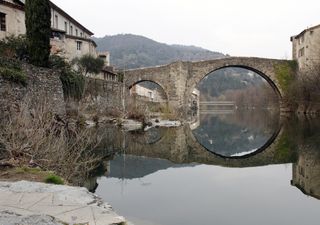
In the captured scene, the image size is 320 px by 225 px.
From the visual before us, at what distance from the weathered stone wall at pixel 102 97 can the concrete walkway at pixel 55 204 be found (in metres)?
17.7

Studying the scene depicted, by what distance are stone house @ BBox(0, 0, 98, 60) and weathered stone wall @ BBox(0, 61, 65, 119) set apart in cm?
642

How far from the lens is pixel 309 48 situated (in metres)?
39.4

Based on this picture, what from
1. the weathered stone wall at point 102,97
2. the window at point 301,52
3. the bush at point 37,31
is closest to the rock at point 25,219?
the bush at point 37,31

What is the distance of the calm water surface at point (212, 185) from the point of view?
661 cm

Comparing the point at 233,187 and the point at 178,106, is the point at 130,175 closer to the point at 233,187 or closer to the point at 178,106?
the point at 233,187

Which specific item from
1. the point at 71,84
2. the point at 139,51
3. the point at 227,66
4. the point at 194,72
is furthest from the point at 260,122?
the point at 139,51

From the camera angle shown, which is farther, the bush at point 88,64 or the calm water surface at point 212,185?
the bush at point 88,64

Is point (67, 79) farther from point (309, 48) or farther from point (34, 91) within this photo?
point (309, 48)

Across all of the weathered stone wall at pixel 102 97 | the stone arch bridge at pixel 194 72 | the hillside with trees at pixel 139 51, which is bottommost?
the weathered stone wall at pixel 102 97

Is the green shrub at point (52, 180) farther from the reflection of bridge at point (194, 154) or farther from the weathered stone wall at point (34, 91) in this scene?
the reflection of bridge at point (194, 154)

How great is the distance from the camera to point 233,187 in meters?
8.83

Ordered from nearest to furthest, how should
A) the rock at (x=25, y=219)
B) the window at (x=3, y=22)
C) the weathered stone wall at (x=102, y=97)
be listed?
the rock at (x=25, y=219), the weathered stone wall at (x=102, y=97), the window at (x=3, y=22)

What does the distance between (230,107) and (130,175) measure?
8679 centimetres

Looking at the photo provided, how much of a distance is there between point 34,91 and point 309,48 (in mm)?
33263
